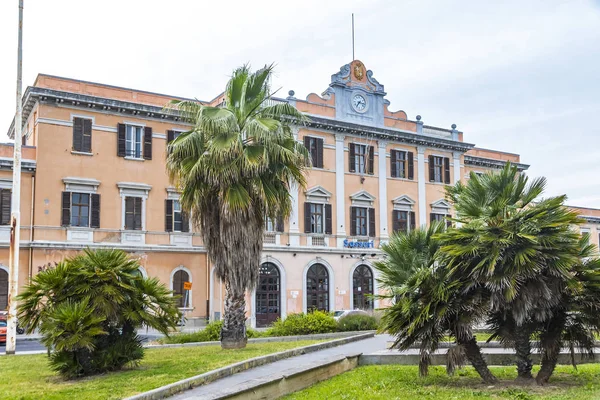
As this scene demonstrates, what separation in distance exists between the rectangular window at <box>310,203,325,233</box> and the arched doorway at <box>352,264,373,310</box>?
3631mm

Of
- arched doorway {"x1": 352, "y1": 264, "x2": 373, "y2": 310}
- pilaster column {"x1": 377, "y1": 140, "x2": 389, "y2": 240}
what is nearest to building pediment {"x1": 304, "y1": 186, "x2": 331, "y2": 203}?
pilaster column {"x1": 377, "y1": 140, "x2": 389, "y2": 240}

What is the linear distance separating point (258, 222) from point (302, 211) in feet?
64.6

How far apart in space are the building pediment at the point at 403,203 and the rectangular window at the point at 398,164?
1.40 metres

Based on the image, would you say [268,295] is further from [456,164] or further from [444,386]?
[444,386]

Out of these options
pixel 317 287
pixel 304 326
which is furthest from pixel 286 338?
pixel 317 287

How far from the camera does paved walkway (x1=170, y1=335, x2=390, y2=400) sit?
1069 centimetres

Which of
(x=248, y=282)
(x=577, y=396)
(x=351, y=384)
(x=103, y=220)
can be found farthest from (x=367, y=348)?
(x=103, y=220)

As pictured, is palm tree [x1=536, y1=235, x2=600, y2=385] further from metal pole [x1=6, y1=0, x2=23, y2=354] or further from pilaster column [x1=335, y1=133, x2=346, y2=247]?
pilaster column [x1=335, y1=133, x2=346, y2=247]

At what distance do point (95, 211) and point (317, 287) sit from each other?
43.6ft

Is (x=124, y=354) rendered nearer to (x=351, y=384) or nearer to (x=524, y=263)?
(x=351, y=384)

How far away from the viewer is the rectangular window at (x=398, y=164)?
42344mm

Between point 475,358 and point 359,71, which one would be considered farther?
point 359,71

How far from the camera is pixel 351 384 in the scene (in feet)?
41.1

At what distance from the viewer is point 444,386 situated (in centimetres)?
1200
